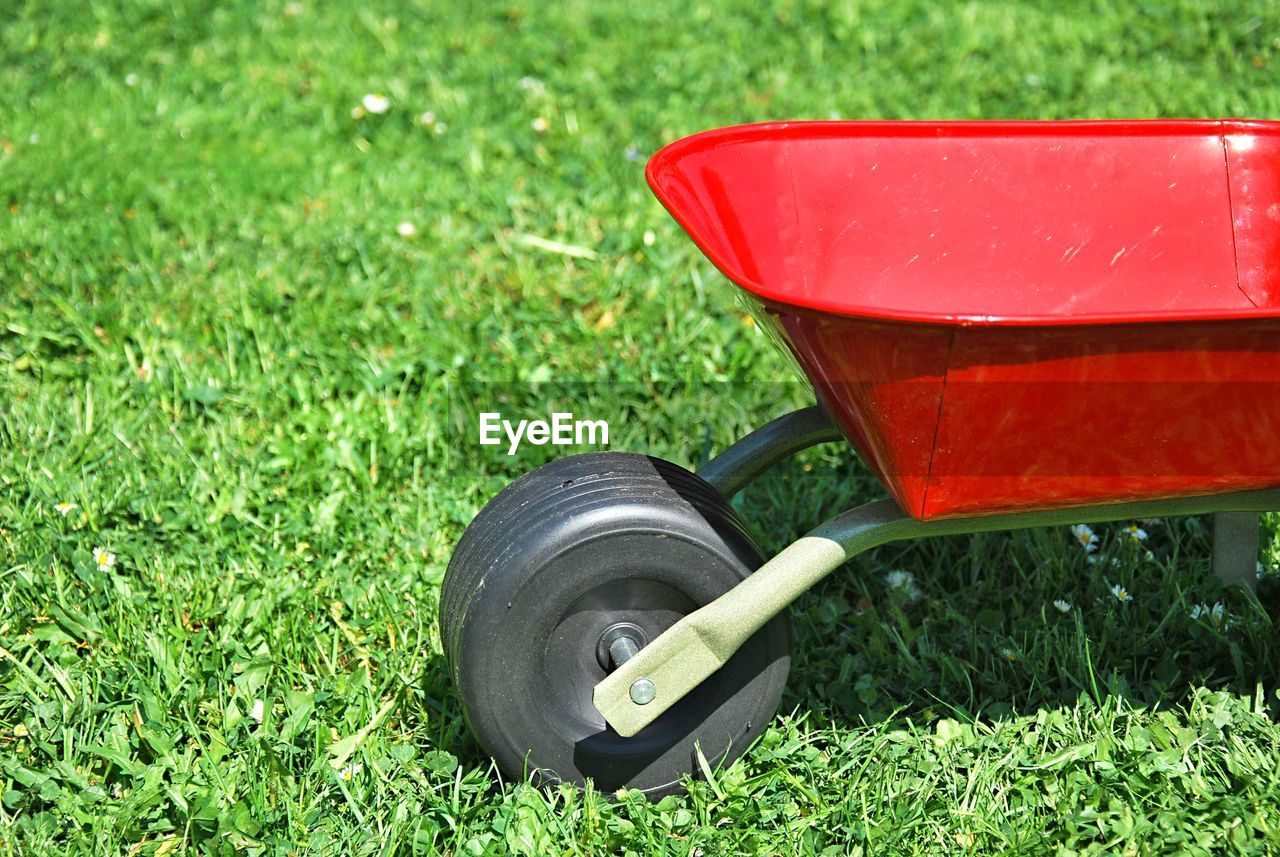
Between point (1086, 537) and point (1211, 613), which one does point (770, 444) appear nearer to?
point (1086, 537)

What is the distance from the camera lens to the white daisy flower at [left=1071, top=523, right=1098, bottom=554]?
245cm

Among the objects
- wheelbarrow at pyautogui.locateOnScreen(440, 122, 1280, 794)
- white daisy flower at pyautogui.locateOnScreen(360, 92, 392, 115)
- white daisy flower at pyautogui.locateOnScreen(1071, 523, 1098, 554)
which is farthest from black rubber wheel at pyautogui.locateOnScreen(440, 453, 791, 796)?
white daisy flower at pyautogui.locateOnScreen(360, 92, 392, 115)

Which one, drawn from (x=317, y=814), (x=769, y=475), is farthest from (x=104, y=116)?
(x=317, y=814)

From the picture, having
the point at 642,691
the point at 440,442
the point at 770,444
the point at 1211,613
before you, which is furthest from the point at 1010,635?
the point at 440,442

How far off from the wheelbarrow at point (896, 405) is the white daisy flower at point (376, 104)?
232 centimetres

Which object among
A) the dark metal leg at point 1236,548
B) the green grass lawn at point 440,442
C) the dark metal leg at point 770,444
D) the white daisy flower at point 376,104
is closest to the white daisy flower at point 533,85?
the green grass lawn at point 440,442

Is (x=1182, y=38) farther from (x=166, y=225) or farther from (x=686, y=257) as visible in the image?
(x=166, y=225)

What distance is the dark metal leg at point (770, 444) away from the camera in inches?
84.7

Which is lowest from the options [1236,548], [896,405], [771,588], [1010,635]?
[1010,635]

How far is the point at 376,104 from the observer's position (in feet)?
13.5

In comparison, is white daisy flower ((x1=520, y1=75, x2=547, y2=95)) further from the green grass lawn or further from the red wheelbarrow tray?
the red wheelbarrow tray

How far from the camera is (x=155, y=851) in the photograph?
189 cm

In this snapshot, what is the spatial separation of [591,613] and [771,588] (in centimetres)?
31

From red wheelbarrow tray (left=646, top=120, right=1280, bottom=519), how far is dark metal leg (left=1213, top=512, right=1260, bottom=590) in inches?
16.0
